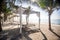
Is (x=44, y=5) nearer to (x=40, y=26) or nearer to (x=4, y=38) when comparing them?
(x=40, y=26)

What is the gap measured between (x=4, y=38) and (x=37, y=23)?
0.55 meters

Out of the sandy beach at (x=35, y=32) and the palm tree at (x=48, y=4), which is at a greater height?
the palm tree at (x=48, y=4)

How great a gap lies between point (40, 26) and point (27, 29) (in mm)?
210

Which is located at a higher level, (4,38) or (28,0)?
(28,0)

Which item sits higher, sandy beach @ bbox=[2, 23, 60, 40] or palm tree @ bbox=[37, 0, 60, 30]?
palm tree @ bbox=[37, 0, 60, 30]

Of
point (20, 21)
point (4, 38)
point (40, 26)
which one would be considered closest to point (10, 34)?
point (4, 38)

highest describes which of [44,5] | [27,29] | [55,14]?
[44,5]

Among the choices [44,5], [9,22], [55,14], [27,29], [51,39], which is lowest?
[51,39]

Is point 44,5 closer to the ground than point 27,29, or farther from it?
farther from it

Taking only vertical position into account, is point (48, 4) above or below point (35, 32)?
above

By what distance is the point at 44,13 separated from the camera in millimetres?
1596

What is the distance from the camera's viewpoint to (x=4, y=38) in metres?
1.55

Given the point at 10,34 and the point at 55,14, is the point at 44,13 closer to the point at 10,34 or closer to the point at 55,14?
the point at 55,14

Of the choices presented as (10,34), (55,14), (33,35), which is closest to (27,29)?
(33,35)
